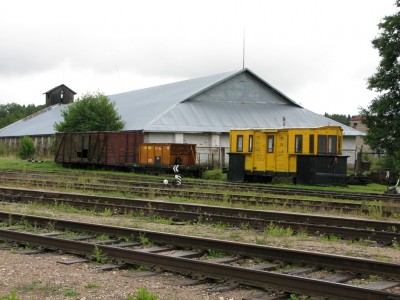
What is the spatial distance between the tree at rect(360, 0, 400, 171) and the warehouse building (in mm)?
11302

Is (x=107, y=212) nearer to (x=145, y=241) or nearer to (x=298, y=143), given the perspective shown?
(x=145, y=241)

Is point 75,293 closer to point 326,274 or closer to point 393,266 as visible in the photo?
point 326,274

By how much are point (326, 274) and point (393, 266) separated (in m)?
0.81

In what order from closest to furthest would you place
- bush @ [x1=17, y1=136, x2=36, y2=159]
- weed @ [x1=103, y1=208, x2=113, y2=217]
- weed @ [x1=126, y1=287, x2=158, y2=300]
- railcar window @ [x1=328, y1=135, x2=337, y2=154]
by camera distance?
weed @ [x1=126, y1=287, x2=158, y2=300]
weed @ [x1=103, y1=208, x2=113, y2=217]
railcar window @ [x1=328, y1=135, x2=337, y2=154]
bush @ [x1=17, y1=136, x2=36, y2=159]

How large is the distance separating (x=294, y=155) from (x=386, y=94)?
43.7ft

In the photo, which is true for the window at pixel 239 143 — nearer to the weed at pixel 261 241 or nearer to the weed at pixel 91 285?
the weed at pixel 261 241

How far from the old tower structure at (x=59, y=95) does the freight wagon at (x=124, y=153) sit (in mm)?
47203

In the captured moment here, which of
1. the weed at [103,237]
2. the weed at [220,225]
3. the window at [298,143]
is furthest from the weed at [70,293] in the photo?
the window at [298,143]

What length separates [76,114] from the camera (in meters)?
52.7

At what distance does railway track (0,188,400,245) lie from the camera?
1038 cm

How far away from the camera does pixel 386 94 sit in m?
36.7

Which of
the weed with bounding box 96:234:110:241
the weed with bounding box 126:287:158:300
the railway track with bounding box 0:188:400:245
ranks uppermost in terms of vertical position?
the railway track with bounding box 0:188:400:245

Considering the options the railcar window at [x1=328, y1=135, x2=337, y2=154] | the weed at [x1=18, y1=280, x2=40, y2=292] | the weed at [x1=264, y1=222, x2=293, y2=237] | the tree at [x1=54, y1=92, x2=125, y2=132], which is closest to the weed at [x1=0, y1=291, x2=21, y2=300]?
the weed at [x1=18, y1=280, x2=40, y2=292]

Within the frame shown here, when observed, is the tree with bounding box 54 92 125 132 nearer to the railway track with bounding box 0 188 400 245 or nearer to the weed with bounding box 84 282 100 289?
the railway track with bounding box 0 188 400 245
